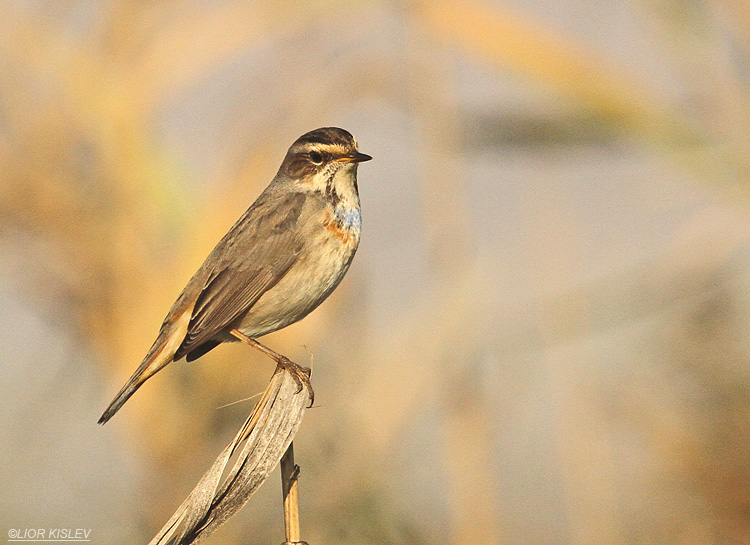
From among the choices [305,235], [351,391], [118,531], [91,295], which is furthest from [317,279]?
[118,531]

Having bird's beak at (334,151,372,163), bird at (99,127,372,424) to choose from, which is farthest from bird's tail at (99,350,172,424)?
bird's beak at (334,151,372,163)

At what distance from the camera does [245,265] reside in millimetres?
4457

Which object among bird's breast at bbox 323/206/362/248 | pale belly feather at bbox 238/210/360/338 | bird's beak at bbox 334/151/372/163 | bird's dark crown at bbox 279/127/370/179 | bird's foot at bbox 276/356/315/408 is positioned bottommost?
bird's foot at bbox 276/356/315/408

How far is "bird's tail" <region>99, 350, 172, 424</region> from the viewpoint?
3.94 metres

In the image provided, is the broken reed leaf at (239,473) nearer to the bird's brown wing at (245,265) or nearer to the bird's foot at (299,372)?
the bird's foot at (299,372)

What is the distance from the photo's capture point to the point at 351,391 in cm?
446

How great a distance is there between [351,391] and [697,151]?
2.22 meters

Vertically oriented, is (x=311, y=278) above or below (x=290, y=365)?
above

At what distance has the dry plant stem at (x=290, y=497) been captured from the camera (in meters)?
2.61

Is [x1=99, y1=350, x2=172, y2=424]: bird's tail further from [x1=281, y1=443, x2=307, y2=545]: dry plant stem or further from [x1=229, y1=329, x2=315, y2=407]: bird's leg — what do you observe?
[x1=281, y1=443, x2=307, y2=545]: dry plant stem

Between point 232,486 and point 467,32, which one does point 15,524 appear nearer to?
point 232,486

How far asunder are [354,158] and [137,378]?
5.07 ft

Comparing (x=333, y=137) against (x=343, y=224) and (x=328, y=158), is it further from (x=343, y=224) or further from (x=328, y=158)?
(x=343, y=224)

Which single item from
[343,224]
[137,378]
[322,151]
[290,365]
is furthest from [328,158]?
[137,378]
